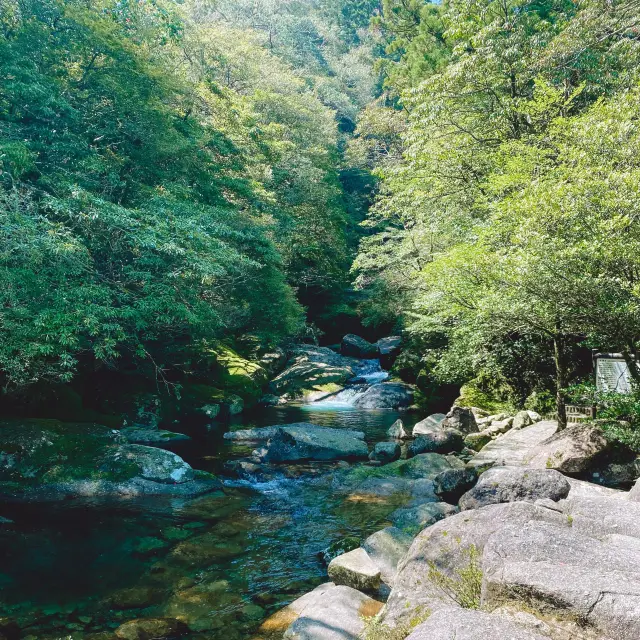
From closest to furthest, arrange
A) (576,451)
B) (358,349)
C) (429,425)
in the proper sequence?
(576,451) → (429,425) → (358,349)

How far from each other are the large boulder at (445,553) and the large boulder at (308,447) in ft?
22.6

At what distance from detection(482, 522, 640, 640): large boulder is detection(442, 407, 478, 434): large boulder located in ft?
31.1

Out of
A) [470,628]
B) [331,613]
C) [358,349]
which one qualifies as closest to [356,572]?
[331,613]

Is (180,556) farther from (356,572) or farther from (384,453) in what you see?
(384,453)

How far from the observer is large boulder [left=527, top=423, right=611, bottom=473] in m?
7.93

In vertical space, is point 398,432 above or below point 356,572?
below

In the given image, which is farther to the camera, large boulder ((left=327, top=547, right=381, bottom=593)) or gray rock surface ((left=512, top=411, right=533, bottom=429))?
gray rock surface ((left=512, top=411, right=533, bottom=429))

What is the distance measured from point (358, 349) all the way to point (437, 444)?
639 inches

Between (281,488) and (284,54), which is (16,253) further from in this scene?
(284,54)

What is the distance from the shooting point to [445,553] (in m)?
4.43

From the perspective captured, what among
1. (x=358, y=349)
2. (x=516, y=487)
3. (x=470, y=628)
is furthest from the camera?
(x=358, y=349)

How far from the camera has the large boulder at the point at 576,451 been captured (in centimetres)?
793

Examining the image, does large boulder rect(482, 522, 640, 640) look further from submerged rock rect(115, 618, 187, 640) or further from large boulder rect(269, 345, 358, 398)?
large boulder rect(269, 345, 358, 398)

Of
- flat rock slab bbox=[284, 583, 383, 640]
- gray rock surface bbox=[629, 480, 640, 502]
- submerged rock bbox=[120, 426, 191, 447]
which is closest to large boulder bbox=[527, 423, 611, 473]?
gray rock surface bbox=[629, 480, 640, 502]
